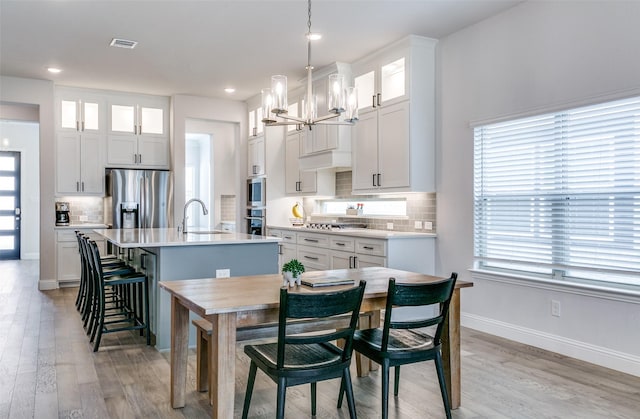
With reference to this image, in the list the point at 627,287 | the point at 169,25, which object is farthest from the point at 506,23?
the point at 169,25

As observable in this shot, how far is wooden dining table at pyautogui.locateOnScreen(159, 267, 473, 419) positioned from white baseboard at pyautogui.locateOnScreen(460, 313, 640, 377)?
139 cm

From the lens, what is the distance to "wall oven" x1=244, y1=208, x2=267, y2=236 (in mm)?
7211

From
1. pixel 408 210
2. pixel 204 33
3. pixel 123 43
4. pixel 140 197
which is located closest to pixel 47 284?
pixel 140 197

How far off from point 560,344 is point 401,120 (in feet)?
8.16

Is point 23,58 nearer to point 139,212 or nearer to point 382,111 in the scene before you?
point 139,212

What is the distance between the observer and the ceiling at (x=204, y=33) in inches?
162

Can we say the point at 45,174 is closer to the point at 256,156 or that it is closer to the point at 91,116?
the point at 91,116

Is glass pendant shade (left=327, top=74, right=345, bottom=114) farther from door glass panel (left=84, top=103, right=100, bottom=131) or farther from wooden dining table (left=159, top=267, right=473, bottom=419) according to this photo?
door glass panel (left=84, top=103, right=100, bottom=131)

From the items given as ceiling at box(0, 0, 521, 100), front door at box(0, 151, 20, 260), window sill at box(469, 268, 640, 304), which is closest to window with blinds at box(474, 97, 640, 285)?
window sill at box(469, 268, 640, 304)

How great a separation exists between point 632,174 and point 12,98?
23.8 ft

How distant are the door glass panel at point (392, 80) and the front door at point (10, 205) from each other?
8.55 metres

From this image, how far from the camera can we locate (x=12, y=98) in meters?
6.50

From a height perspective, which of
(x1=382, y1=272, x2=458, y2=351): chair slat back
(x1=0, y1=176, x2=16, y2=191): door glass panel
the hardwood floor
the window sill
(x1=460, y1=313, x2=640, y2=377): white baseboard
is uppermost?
(x1=0, y1=176, x2=16, y2=191): door glass panel

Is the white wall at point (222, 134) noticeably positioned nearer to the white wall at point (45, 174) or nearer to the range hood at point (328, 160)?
the white wall at point (45, 174)
